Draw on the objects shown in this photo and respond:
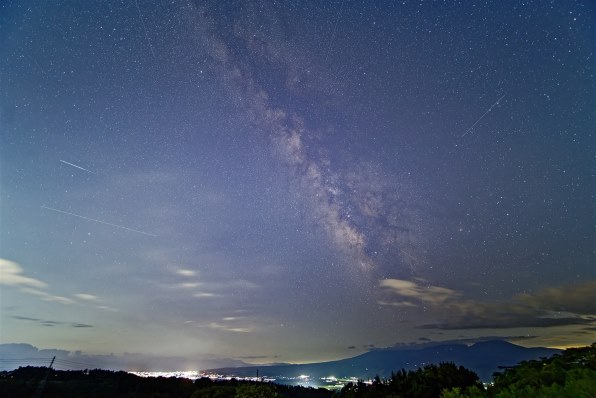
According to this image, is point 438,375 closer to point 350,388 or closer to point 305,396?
point 350,388

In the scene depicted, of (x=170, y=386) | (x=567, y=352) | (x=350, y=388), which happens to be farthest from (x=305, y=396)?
(x=567, y=352)

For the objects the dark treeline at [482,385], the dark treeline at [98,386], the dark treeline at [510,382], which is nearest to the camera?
the dark treeline at [510,382]

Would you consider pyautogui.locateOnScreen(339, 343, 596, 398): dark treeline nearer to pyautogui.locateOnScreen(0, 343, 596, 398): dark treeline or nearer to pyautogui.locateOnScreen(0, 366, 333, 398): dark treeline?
pyautogui.locateOnScreen(0, 343, 596, 398): dark treeline

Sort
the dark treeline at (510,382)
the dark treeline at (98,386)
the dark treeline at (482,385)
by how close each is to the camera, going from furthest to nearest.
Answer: the dark treeline at (98,386) → the dark treeline at (482,385) → the dark treeline at (510,382)

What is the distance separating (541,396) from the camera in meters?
5.54

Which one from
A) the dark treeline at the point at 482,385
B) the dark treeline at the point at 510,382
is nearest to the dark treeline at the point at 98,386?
the dark treeline at the point at 482,385

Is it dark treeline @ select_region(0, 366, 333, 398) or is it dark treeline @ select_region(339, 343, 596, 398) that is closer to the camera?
dark treeline @ select_region(339, 343, 596, 398)

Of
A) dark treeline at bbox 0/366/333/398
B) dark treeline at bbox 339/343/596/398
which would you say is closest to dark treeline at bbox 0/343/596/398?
dark treeline at bbox 339/343/596/398

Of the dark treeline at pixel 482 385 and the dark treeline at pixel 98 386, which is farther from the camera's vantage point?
the dark treeline at pixel 98 386

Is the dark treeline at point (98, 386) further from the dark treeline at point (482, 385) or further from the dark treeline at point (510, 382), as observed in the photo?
the dark treeline at point (510, 382)

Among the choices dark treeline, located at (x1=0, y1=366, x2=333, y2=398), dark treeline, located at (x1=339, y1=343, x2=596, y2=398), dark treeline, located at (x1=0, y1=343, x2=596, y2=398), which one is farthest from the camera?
dark treeline, located at (x1=0, y1=366, x2=333, y2=398)

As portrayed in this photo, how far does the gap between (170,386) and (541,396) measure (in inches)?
2064

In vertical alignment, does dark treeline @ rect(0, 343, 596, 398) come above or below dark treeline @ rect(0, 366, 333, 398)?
below

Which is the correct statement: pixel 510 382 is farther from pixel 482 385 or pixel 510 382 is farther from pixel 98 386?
pixel 98 386
